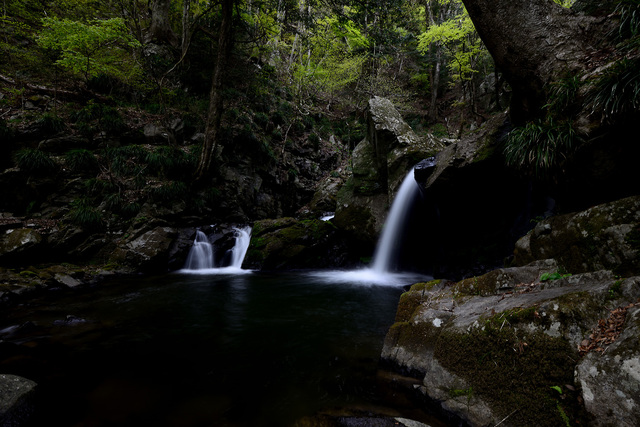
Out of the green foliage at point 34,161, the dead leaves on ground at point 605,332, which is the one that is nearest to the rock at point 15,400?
the dead leaves on ground at point 605,332

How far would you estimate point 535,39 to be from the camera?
4.69 m

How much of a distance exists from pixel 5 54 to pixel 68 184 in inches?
214

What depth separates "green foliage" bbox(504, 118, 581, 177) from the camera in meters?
4.04

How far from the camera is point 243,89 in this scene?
51.2 ft

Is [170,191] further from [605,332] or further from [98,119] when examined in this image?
[605,332]

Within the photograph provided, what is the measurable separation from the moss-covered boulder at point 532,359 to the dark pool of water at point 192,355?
33.6 inches

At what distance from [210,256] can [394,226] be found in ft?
23.2

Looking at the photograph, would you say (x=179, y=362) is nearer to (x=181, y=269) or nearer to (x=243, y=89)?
(x=181, y=269)

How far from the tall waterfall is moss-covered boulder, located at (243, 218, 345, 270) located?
714 millimetres

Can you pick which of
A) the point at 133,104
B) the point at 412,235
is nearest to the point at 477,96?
the point at 412,235

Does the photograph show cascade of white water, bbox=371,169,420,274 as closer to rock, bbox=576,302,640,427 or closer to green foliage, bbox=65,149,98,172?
rock, bbox=576,302,640,427

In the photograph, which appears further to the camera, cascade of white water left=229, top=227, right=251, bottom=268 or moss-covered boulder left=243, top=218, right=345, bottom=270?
cascade of white water left=229, top=227, right=251, bottom=268

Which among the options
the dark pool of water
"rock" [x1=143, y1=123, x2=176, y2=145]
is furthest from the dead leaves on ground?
"rock" [x1=143, y1=123, x2=176, y2=145]

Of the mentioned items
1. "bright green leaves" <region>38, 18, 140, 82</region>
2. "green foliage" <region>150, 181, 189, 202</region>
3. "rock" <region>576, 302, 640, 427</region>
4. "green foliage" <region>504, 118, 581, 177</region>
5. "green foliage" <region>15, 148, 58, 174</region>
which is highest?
"bright green leaves" <region>38, 18, 140, 82</region>
